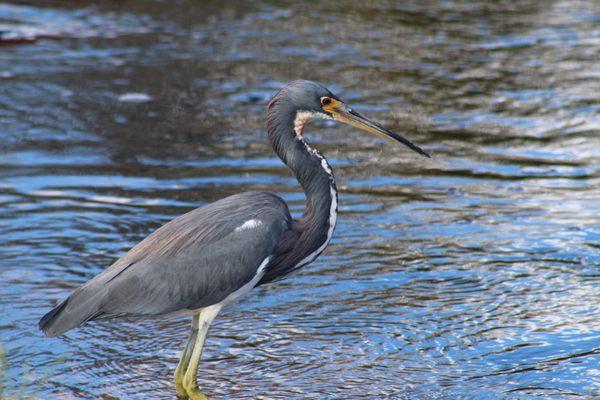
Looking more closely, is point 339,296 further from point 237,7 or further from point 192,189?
point 237,7

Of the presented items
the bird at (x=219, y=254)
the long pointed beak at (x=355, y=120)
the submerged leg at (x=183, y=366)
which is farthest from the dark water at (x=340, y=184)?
the long pointed beak at (x=355, y=120)

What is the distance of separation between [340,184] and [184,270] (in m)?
3.84

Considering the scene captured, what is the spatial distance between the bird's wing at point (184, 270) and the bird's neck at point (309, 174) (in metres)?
0.21

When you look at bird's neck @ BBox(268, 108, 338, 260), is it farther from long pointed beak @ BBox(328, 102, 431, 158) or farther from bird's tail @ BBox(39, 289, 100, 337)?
bird's tail @ BBox(39, 289, 100, 337)

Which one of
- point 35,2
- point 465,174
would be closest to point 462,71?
point 465,174

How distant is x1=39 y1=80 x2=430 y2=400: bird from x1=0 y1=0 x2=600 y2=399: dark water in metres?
0.43

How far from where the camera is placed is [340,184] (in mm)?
9617

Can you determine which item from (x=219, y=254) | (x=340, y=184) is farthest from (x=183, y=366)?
(x=340, y=184)

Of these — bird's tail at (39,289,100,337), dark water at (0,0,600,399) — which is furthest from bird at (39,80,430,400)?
dark water at (0,0,600,399)

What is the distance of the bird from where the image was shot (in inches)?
229

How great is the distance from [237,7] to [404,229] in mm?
9075

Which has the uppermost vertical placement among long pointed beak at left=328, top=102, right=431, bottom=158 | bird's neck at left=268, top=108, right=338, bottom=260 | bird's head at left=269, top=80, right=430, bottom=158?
bird's head at left=269, top=80, right=430, bottom=158

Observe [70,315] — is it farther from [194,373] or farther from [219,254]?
[219,254]

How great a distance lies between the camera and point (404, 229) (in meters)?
8.53
